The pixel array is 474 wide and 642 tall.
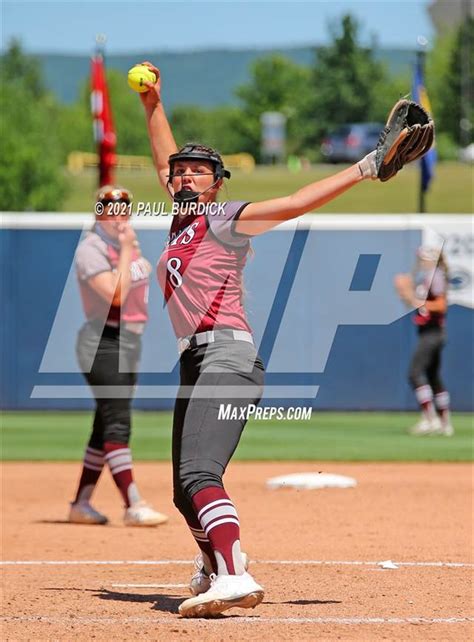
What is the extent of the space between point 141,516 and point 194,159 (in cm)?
377

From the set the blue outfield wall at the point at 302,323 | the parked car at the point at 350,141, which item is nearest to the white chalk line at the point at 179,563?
the blue outfield wall at the point at 302,323

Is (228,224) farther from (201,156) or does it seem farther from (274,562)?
(274,562)

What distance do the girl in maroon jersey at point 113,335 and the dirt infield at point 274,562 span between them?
476 millimetres

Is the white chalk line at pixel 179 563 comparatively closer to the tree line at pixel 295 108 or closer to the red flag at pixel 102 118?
the tree line at pixel 295 108

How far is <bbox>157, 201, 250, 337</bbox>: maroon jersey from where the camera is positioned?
594 cm

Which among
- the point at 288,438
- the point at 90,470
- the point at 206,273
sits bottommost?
the point at 90,470

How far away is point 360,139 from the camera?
55.1 meters

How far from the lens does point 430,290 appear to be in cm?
1518

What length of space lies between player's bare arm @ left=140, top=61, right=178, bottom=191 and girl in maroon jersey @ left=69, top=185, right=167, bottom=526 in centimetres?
191

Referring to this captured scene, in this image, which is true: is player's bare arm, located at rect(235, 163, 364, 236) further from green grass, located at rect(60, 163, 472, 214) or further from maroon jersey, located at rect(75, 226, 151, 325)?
green grass, located at rect(60, 163, 472, 214)

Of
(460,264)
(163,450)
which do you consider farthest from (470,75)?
(163,450)

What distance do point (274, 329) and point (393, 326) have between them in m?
1.64

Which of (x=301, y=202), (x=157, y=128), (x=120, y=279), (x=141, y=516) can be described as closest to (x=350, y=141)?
(x=120, y=279)

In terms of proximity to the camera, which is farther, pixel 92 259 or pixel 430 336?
pixel 430 336
